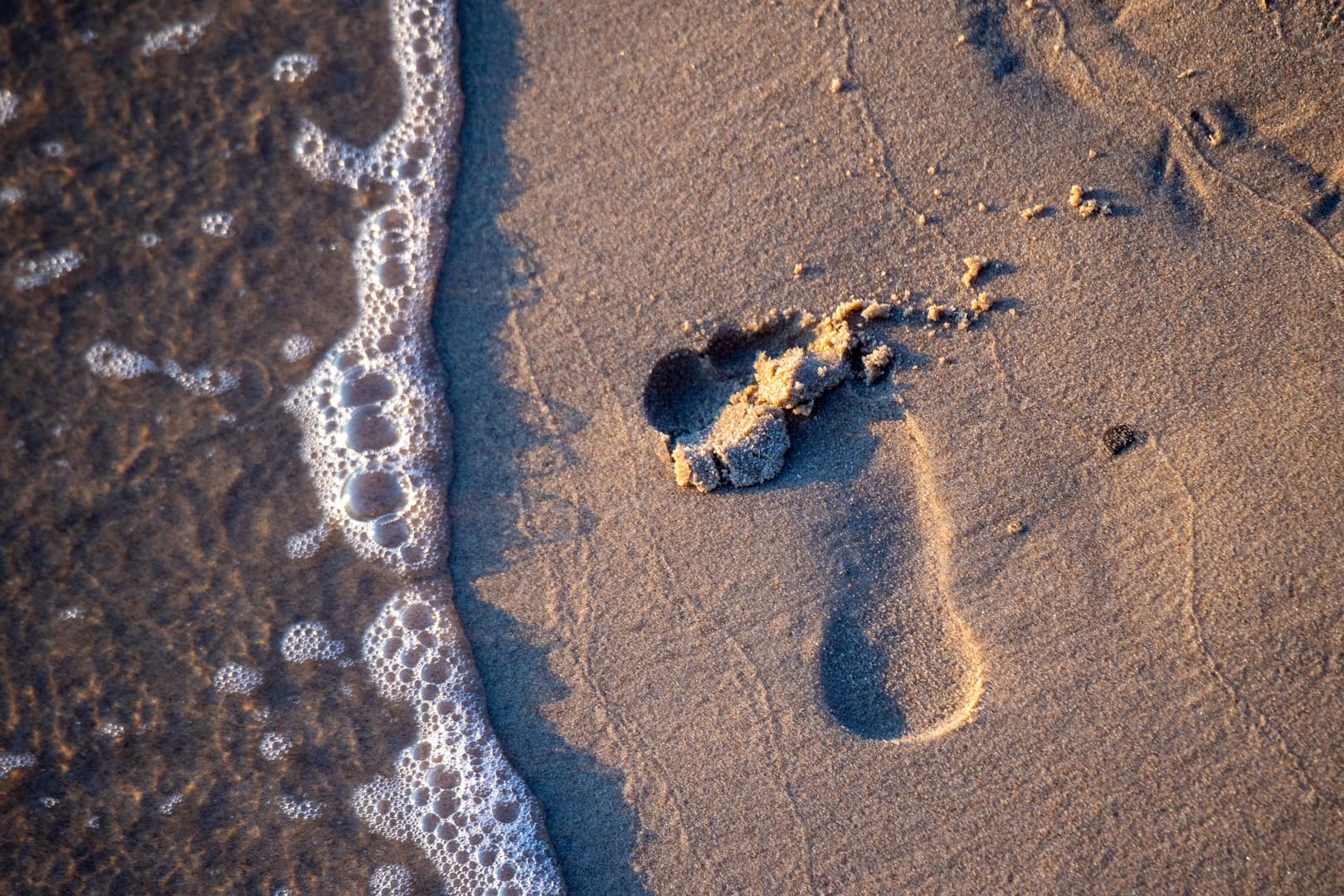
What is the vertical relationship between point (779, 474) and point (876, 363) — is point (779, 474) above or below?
below

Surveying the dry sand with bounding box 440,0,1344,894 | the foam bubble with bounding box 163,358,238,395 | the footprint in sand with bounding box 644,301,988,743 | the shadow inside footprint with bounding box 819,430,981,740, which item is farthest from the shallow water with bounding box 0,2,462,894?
the shadow inside footprint with bounding box 819,430,981,740

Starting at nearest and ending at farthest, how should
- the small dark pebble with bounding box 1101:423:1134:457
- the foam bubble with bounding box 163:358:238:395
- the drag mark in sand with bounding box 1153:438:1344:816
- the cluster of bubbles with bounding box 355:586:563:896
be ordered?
the drag mark in sand with bounding box 1153:438:1344:816 → the small dark pebble with bounding box 1101:423:1134:457 → the cluster of bubbles with bounding box 355:586:563:896 → the foam bubble with bounding box 163:358:238:395

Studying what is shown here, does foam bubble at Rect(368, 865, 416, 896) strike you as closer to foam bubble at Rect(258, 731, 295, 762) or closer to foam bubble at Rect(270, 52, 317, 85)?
foam bubble at Rect(258, 731, 295, 762)

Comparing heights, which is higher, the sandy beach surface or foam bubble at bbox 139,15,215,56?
foam bubble at bbox 139,15,215,56

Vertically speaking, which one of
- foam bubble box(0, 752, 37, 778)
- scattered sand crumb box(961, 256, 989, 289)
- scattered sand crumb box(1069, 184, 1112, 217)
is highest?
scattered sand crumb box(1069, 184, 1112, 217)

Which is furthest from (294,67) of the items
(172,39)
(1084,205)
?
(1084,205)

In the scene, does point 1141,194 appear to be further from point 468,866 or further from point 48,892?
point 48,892

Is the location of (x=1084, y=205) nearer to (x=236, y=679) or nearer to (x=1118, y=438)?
(x=1118, y=438)
